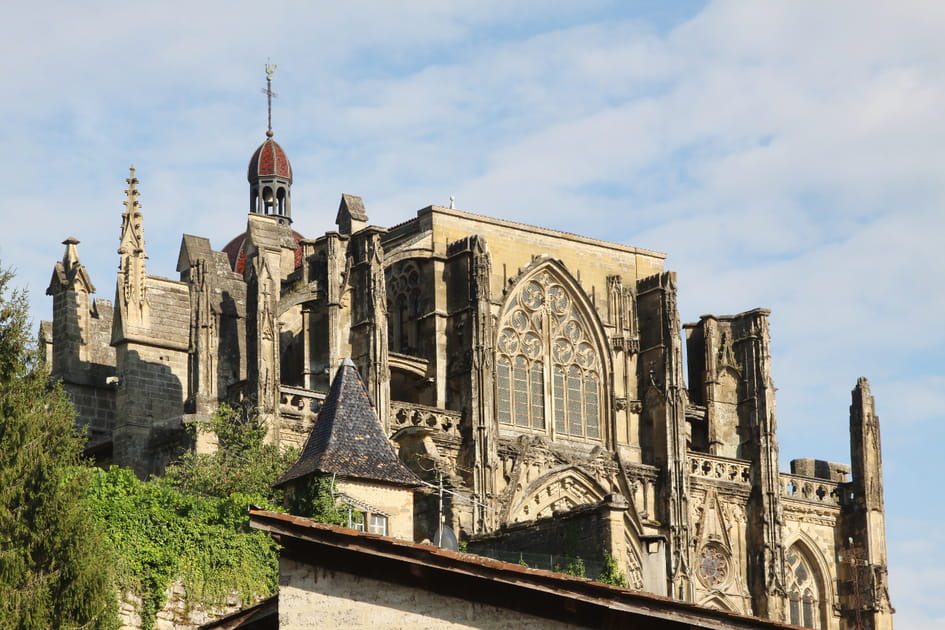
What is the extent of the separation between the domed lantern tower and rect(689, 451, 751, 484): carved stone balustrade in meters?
29.0

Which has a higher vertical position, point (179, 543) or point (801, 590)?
point (179, 543)

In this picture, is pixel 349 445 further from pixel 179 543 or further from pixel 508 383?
pixel 508 383

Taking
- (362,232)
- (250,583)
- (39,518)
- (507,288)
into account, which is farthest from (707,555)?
(39,518)

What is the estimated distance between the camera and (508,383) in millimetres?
47688

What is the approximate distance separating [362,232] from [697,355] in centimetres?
1133

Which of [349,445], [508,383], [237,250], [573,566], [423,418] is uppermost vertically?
[237,250]

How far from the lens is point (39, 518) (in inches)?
1080

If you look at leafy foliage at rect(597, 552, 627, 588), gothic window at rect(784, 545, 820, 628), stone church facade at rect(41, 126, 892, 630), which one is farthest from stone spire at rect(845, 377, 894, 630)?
leafy foliage at rect(597, 552, 627, 588)

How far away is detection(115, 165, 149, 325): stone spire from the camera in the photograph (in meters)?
44.1

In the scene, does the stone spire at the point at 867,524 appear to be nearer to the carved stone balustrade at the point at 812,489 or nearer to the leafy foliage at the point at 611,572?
the carved stone balustrade at the point at 812,489

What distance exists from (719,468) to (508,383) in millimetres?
6211

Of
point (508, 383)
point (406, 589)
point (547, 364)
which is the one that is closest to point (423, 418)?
point (508, 383)

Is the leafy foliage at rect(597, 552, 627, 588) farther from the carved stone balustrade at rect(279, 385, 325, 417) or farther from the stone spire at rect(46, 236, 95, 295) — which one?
the stone spire at rect(46, 236, 95, 295)

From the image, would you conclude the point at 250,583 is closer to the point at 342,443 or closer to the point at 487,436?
the point at 342,443
